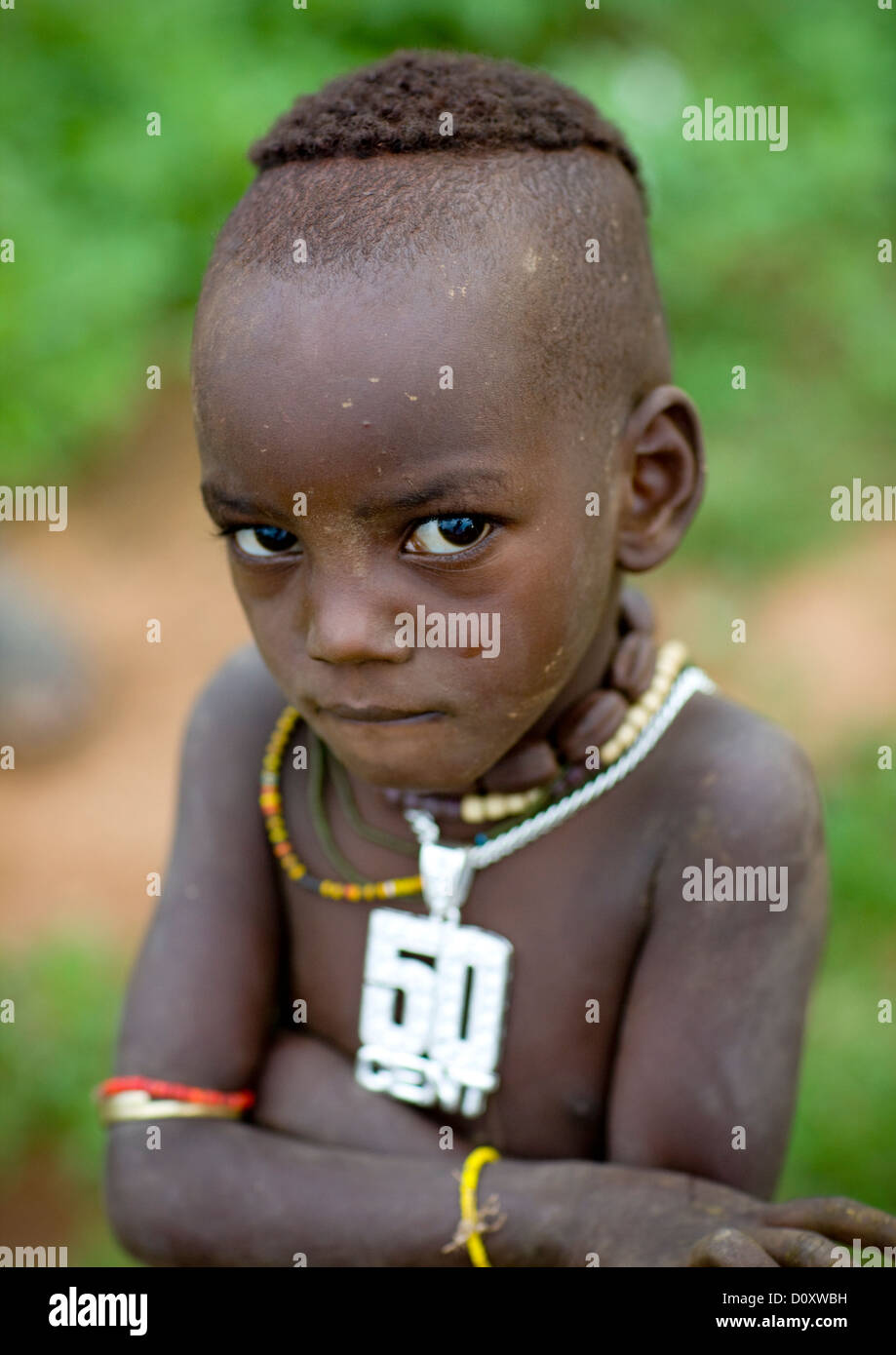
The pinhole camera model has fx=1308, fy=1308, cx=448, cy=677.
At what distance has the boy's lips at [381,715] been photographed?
5.27ft

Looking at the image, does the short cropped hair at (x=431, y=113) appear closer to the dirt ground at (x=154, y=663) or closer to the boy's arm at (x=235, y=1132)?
the boy's arm at (x=235, y=1132)

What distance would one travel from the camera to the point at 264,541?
161 cm

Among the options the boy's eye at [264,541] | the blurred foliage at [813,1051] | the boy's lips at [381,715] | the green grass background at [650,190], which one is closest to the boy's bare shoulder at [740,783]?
the boy's lips at [381,715]

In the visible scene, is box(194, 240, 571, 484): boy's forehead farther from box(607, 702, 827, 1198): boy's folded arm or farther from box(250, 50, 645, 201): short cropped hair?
box(607, 702, 827, 1198): boy's folded arm

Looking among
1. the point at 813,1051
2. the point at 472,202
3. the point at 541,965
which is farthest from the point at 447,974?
the point at 813,1051

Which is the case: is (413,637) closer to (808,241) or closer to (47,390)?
(47,390)

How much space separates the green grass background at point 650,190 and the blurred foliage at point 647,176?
0.03ft

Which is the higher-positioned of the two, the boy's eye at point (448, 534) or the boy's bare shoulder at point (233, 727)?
the boy's eye at point (448, 534)

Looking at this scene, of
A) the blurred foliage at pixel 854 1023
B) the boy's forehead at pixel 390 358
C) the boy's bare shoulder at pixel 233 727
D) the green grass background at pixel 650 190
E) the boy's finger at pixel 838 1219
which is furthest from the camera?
the green grass background at pixel 650 190

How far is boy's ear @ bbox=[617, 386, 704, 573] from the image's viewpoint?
1.73m

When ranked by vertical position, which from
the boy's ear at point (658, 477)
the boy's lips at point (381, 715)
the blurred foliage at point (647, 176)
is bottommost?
the boy's lips at point (381, 715)

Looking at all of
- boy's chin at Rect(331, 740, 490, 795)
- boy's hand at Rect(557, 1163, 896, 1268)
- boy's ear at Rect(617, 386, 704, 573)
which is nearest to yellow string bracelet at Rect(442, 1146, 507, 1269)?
boy's hand at Rect(557, 1163, 896, 1268)

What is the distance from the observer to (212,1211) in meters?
1.86
